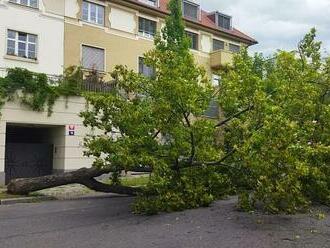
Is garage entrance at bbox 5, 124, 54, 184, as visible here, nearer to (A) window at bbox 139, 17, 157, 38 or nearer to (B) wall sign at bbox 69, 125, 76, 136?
(B) wall sign at bbox 69, 125, 76, 136

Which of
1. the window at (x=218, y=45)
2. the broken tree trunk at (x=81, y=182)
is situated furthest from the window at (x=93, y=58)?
the broken tree trunk at (x=81, y=182)

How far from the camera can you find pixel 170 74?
1206cm

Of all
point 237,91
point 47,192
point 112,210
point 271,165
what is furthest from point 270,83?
point 47,192

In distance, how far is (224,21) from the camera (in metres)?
40.7

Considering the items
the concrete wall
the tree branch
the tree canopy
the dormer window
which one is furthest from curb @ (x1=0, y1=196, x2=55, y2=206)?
the dormer window

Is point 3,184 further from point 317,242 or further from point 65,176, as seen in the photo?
point 317,242

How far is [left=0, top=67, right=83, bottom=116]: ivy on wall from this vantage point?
21.5 m

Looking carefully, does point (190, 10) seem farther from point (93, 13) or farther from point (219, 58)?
point (93, 13)

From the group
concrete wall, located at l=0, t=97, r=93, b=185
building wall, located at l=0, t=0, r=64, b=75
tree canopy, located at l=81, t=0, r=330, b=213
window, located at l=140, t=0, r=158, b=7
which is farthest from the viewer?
window, located at l=140, t=0, r=158, b=7

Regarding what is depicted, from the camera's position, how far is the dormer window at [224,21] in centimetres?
4031

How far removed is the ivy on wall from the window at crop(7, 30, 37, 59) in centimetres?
411

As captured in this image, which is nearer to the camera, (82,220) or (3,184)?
(82,220)

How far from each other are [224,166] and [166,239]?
3878 millimetres

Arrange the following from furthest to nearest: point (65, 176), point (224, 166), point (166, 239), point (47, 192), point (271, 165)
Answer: point (47, 192) < point (65, 176) < point (224, 166) < point (271, 165) < point (166, 239)
